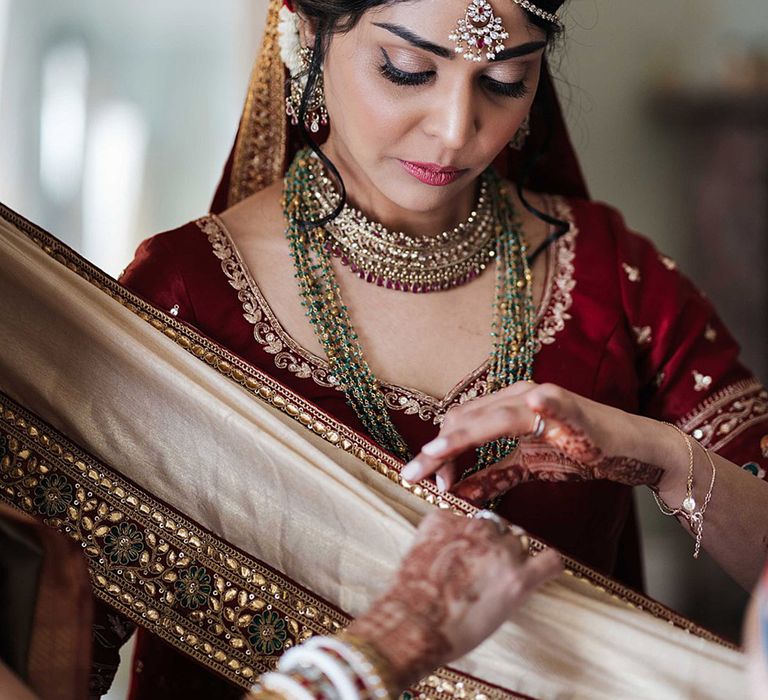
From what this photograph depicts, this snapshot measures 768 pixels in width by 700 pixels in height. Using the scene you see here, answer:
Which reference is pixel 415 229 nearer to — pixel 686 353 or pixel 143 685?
pixel 686 353

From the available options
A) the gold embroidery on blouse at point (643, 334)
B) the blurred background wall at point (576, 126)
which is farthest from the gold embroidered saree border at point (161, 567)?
the blurred background wall at point (576, 126)

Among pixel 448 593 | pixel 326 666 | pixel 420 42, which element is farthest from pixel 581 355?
pixel 326 666

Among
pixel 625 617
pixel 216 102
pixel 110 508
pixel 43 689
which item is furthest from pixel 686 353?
pixel 216 102

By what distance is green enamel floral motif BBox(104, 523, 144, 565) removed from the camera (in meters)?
1.07

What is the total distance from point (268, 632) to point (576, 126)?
2.29 metres

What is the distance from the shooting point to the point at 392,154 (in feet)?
4.06

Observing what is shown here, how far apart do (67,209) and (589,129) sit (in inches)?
60.3

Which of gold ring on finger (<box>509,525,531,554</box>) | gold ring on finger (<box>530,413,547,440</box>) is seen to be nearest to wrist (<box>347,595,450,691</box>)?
gold ring on finger (<box>509,525,531,554</box>)

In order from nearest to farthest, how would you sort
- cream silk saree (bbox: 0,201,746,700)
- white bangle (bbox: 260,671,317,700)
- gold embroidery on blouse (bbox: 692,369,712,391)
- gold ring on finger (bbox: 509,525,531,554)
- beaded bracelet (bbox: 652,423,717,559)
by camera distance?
white bangle (bbox: 260,671,317,700), gold ring on finger (bbox: 509,525,531,554), cream silk saree (bbox: 0,201,746,700), beaded bracelet (bbox: 652,423,717,559), gold embroidery on blouse (bbox: 692,369,712,391)

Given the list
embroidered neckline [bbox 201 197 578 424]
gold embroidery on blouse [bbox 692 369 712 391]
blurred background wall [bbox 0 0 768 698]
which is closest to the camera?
embroidered neckline [bbox 201 197 578 424]

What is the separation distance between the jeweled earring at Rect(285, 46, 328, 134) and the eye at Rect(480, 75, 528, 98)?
238 millimetres

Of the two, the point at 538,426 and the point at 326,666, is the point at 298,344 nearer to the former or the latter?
the point at 538,426

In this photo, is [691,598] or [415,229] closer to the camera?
[415,229]

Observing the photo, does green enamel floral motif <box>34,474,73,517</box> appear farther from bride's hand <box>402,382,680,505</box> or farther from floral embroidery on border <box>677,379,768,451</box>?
floral embroidery on border <box>677,379,768,451</box>
